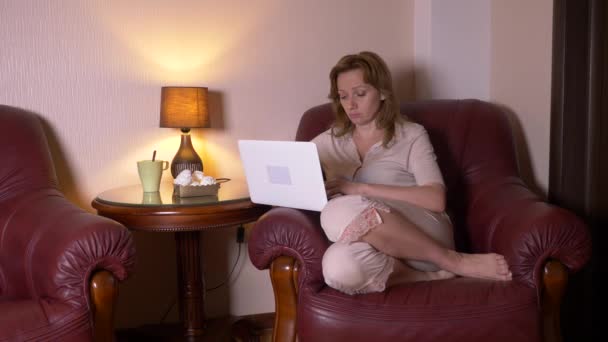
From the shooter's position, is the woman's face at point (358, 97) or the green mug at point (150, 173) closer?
the woman's face at point (358, 97)

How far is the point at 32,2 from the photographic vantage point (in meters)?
2.30

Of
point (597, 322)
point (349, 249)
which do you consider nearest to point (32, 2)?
point (349, 249)

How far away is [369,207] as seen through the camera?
176cm

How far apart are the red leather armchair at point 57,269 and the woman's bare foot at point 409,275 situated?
0.72 metres

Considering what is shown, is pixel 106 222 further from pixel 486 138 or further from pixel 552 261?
pixel 486 138

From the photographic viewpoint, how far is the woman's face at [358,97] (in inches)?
82.4

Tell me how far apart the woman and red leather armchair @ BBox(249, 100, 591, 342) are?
6 centimetres

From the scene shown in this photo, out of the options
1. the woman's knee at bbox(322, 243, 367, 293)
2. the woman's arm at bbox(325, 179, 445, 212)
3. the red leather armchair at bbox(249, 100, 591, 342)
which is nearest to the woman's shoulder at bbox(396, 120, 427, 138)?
the woman's arm at bbox(325, 179, 445, 212)

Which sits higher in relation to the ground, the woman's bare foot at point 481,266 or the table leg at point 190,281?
the woman's bare foot at point 481,266

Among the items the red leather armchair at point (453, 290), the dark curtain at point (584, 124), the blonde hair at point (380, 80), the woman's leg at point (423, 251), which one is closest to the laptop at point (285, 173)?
the red leather armchair at point (453, 290)

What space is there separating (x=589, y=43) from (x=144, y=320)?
196cm

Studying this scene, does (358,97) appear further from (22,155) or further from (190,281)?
(22,155)

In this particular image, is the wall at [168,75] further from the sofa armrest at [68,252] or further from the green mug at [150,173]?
the sofa armrest at [68,252]

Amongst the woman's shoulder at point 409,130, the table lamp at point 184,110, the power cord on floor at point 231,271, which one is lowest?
the power cord on floor at point 231,271
